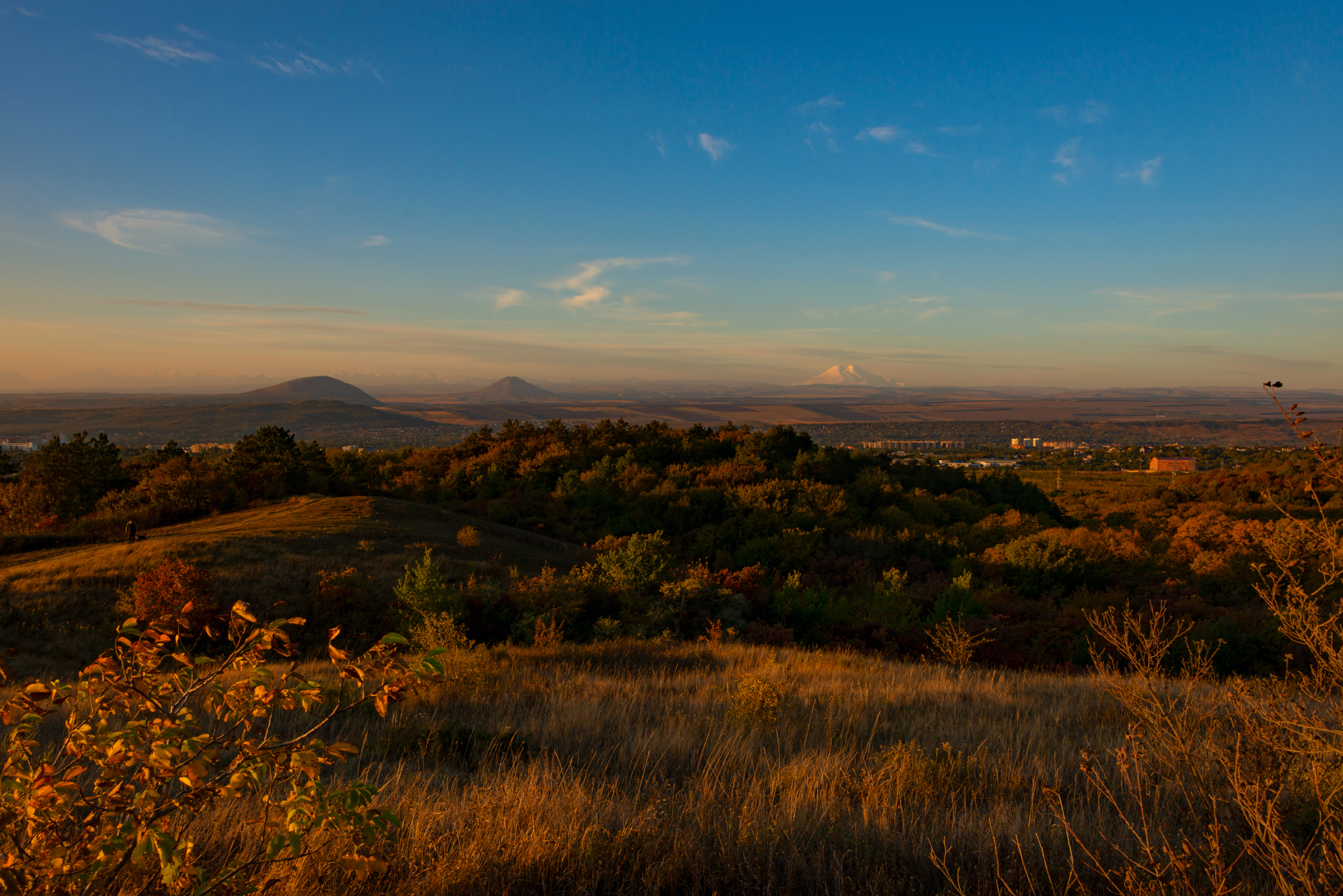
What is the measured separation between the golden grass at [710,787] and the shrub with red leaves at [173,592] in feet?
25.2

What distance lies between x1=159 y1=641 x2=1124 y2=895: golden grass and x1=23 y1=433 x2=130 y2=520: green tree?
25.8m

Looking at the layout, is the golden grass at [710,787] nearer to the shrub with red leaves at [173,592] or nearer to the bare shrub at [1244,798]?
the bare shrub at [1244,798]

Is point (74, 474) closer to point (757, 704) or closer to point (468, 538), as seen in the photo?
point (468, 538)

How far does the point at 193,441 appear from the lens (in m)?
106

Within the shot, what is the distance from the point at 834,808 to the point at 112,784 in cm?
376

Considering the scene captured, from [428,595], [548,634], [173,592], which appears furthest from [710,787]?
[173,592]

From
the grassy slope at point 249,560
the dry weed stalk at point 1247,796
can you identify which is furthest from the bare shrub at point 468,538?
the dry weed stalk at point 1247,796

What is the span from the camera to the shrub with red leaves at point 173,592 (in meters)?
12.2

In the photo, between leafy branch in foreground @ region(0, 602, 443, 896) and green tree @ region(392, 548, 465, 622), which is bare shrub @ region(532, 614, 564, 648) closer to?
green tree @ region(392, 548, 465, 622)

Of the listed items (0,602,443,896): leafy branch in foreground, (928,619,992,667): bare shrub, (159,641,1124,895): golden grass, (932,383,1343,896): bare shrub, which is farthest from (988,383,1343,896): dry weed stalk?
(928,619,992,667): bare shrub

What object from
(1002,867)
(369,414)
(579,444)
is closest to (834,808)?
(1002,867)

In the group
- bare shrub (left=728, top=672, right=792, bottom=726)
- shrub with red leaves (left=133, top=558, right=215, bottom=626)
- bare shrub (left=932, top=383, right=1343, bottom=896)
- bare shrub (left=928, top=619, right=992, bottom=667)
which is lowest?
bare shrub (left=928, top=619, right=992, bottom=667)

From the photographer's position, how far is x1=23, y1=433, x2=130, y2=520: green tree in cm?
2467

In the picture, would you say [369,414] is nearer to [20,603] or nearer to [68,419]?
[68,419]
